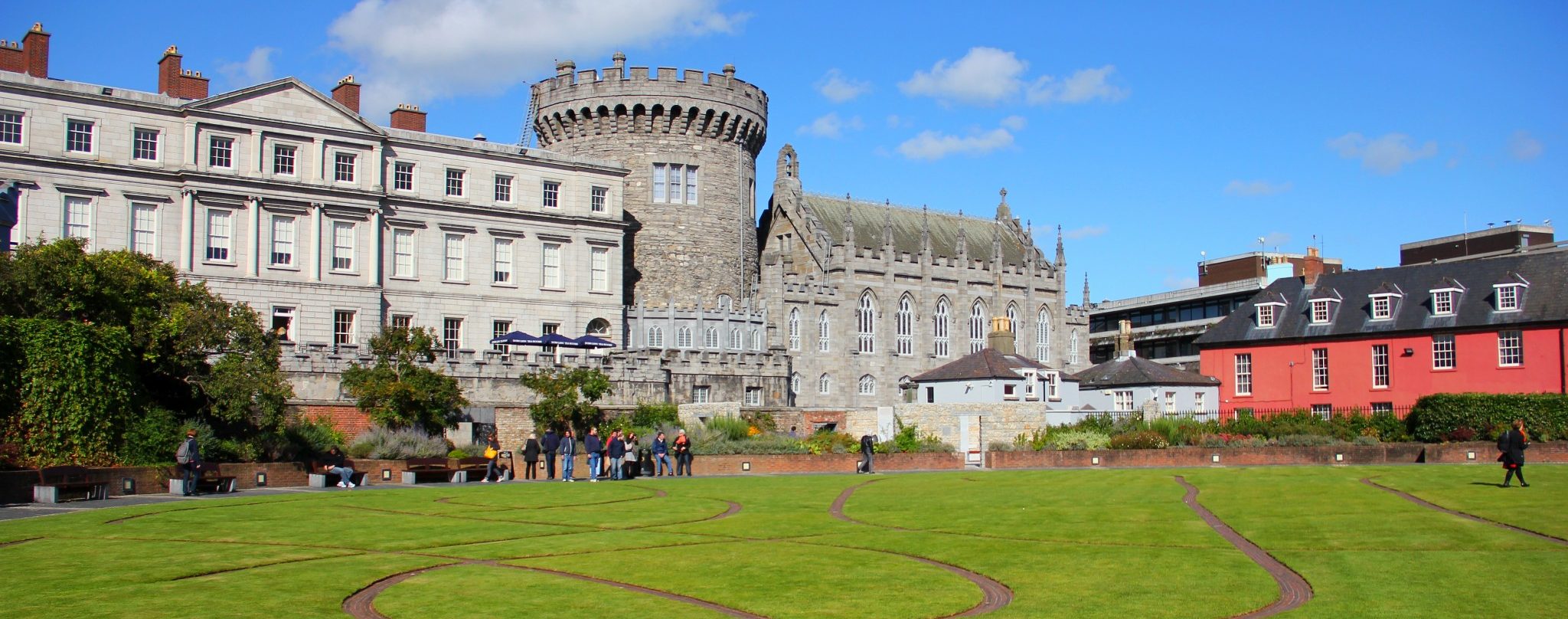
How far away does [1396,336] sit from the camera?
53500 mm

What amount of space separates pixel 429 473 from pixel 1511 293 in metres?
39.0

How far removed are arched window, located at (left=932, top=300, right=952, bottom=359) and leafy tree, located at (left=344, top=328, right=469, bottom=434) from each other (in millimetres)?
33973

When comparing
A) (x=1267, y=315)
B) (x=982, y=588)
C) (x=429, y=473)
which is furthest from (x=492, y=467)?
(x=1267, y=315)

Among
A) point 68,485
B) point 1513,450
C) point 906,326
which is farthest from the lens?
point 906,326

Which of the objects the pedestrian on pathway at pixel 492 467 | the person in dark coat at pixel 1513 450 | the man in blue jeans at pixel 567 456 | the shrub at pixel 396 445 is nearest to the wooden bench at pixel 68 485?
the pedestrian on pathway at pixel 492 467

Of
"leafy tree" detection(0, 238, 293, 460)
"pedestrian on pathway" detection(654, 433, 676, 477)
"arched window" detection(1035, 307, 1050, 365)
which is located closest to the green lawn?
"leafy tree" detection(0, 238, 293, 460)

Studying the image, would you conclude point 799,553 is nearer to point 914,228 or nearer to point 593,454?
point 593,454

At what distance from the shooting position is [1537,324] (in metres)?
49.2

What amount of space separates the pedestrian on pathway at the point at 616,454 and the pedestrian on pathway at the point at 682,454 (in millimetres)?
2159

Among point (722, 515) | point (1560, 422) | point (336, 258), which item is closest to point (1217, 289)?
point (1560, 422)

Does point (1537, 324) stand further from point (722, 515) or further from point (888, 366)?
point (722, 515)

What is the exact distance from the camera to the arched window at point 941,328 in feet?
238

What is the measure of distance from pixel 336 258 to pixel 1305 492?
37982 millimetres

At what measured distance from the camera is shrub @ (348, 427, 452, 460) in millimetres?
38375
